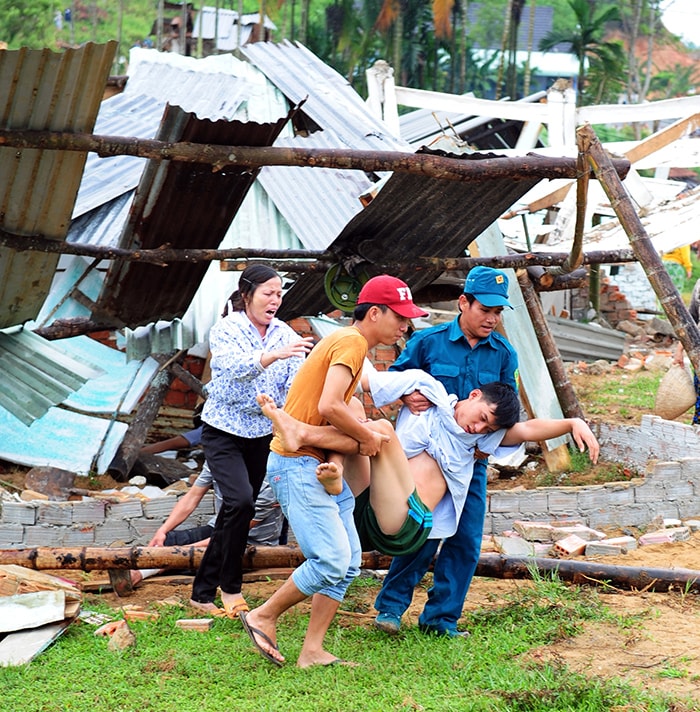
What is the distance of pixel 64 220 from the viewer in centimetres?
600

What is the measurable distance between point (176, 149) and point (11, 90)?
0.83 meters

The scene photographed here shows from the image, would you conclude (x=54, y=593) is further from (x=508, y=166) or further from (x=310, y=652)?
(x=508, y=166)

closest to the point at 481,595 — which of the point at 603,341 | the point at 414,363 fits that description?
the point at 414,363

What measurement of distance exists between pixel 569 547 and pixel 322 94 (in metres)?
7.06

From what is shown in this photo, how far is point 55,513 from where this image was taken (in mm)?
6609

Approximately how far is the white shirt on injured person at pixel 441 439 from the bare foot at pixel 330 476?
22.2 inches

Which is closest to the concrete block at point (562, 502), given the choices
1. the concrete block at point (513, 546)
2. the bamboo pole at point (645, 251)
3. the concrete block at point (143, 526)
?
the concrete block at point (513, 546)

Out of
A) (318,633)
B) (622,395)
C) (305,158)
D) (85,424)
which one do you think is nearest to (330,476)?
(318,633)

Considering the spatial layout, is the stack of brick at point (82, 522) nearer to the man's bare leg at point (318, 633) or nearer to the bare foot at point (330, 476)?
the man's bare leg at point (318, 633)

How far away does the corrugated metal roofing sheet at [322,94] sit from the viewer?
35.1 feet

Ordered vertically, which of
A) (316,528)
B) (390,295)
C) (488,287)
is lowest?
(316,528)

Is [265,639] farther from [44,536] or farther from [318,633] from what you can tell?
[44,536]

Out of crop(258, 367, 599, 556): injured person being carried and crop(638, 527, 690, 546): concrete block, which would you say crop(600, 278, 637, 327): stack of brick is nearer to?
crop(638, 527, 690, 546): concrete block

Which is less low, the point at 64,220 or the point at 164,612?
the point at 64,220
